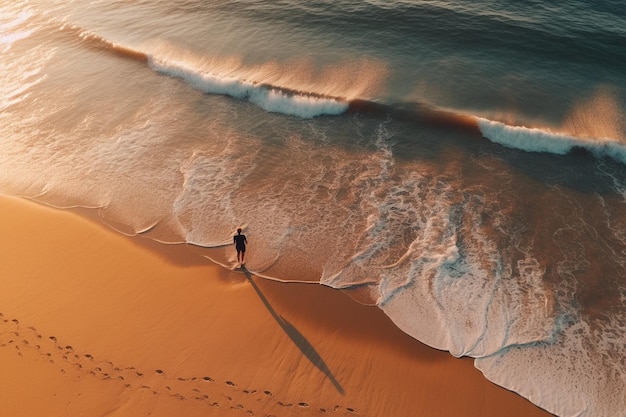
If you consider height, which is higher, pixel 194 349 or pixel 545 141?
pixel 545 141

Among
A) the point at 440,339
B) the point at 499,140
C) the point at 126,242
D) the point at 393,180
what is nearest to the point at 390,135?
the point at 393,180

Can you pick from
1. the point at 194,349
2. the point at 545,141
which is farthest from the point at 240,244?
the point at 545,141

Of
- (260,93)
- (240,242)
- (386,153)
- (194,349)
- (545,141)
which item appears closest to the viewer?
(194,349)

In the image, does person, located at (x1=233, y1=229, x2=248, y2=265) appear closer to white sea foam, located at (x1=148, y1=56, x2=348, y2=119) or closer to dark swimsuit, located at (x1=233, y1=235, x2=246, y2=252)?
dark swimsuit, located at (x1=233, y1=235, x2=246, y2=252)

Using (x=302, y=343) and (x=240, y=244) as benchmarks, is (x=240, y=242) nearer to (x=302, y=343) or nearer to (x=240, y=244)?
(x=240, y=244)

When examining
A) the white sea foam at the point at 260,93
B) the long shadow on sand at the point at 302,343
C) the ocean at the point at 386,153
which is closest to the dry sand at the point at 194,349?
the long shadow on sand at the point at 302,343

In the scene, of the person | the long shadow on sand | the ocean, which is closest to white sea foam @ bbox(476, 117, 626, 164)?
the ocean

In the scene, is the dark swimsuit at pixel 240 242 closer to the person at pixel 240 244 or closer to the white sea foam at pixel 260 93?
the person at pixel 240 244
